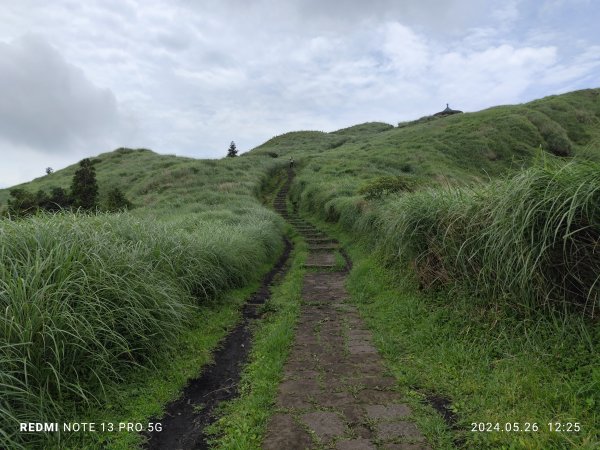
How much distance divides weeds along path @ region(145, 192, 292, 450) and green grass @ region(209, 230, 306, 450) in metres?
0.10

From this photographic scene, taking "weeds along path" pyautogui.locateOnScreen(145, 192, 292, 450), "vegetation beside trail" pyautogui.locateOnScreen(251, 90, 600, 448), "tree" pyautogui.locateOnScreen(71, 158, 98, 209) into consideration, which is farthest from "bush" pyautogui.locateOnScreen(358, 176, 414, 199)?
"tree" pyautogui.locateOnScreen(71, 158, 98, 209)

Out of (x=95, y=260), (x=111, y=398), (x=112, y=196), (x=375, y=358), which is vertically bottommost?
(x=375, y=358)

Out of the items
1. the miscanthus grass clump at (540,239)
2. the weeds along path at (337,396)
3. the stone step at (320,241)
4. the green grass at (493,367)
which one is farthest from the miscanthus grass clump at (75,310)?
the stone step at (320,241)

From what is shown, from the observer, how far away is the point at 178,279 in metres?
5.76

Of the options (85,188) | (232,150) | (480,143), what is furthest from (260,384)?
(232,150)

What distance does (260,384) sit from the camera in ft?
12.6

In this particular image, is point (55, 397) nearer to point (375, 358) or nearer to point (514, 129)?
point (375, 358)

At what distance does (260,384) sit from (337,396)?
2.52ft

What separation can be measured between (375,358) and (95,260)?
3.22m

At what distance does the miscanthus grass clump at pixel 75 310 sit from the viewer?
2982 millimetres

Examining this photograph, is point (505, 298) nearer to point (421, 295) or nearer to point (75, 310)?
point (421, 295)

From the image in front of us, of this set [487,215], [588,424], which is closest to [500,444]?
[588,424]

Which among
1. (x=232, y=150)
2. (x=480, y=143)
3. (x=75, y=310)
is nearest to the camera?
(x=75, y=310)

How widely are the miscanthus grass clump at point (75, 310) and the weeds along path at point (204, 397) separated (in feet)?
1.98
